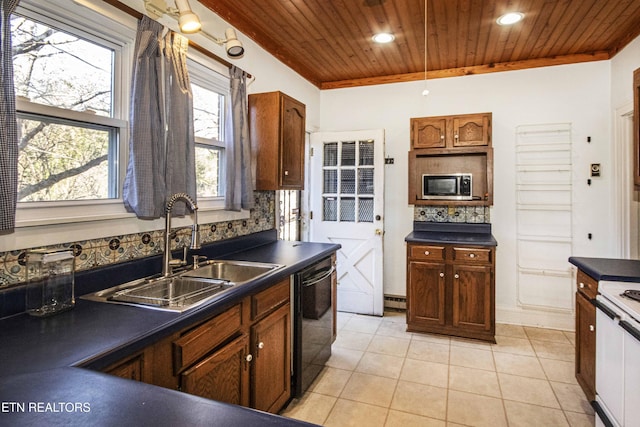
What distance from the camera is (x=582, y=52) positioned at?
352 centimetres

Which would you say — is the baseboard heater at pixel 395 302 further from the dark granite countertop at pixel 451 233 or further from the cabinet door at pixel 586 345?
the cabinet door at pixel 586 345

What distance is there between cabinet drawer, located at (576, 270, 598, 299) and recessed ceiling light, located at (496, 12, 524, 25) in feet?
6.30

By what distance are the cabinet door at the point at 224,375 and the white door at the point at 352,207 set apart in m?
2.46

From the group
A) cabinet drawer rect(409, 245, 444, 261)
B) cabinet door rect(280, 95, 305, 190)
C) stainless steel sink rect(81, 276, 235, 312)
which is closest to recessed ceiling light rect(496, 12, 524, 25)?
cabinet door rect(280, 95, 305, 190)

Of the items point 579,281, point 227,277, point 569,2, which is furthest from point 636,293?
point 227,277

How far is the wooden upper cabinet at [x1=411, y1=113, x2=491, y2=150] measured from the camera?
3.62 meters

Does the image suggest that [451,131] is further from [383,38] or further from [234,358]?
[234,358]

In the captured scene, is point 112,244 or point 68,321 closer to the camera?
point 68,321

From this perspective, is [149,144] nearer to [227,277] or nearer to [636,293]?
[227,277]

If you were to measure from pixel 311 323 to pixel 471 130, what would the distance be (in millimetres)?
2490

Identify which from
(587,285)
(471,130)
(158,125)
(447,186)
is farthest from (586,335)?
(158,125)

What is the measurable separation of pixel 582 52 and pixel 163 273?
162 inches

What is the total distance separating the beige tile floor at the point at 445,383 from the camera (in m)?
2.25

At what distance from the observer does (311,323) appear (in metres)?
2.52
